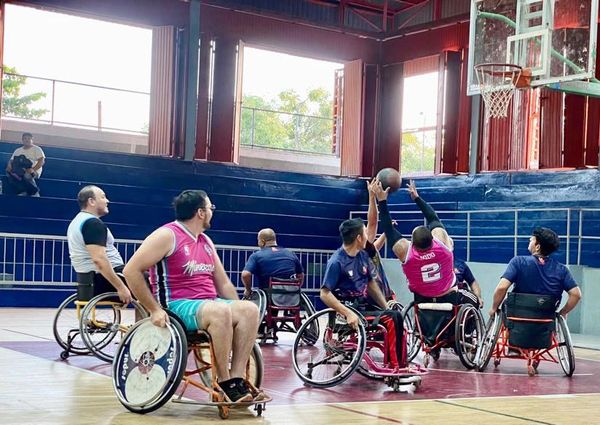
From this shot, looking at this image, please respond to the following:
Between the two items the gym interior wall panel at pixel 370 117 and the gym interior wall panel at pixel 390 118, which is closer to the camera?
the gym interior wall panel at pixel 390 118

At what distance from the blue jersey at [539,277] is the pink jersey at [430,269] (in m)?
0.46

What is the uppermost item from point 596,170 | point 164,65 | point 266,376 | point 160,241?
point 164,65

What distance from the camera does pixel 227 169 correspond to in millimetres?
15164

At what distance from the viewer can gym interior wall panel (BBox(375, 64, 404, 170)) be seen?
16.4 meters

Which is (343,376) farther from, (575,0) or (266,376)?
(575,0)

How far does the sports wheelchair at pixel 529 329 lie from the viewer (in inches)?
273

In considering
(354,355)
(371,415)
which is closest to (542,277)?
(354,355)

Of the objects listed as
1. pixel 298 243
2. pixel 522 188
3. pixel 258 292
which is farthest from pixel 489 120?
pixel 258 292

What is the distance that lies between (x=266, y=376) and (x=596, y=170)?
27.7 ft

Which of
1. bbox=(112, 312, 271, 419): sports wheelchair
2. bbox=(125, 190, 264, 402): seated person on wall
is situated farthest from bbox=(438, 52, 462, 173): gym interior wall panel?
bbox=(112, 312, 271, 419): sports wheelchair

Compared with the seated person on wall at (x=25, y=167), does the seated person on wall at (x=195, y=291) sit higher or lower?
lower

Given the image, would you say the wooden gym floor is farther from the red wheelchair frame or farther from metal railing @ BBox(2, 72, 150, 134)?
metal railing @ BBox(2, 72, 150, 134)

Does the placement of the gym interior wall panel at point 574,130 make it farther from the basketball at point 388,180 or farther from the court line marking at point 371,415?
the court line marking at point 371,415

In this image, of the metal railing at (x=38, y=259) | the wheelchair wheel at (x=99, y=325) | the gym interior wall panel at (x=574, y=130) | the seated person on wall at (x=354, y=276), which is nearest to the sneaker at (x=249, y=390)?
the seated person on wall at (x=354, y=276)
